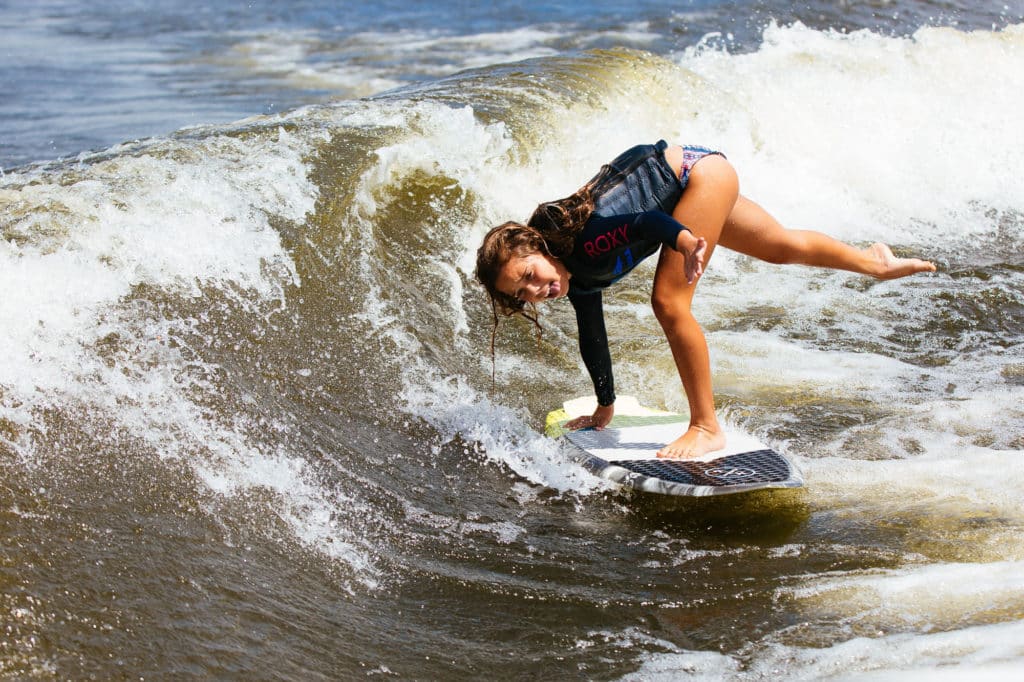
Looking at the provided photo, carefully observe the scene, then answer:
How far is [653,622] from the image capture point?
291 cm

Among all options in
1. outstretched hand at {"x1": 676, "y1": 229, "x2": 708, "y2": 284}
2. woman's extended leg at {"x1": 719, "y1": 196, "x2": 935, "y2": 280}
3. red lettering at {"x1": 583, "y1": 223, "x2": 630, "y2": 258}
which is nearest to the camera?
outstretched hand at {"x1": 676, "y1": 229, "x2": 708, "y2": 284}

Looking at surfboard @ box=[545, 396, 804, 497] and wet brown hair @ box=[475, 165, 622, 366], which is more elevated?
wet brown hair @ box=[475, 165, 622, 366]

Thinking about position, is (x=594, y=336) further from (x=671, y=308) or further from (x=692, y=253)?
(x=692, y=253)

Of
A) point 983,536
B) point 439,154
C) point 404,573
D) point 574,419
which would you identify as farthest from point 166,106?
point 983,536

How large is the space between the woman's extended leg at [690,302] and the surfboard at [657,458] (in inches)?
3.7

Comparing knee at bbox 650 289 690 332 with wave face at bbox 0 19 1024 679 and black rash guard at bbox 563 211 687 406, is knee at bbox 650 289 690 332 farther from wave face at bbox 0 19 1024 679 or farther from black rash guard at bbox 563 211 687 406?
wave face at bbox 0 19 1024 679

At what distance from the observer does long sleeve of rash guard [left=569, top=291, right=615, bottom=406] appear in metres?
3.93

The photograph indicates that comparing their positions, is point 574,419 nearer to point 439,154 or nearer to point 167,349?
point 167,349

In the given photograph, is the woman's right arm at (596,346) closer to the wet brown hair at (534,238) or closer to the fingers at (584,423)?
the fingers at (584,423)

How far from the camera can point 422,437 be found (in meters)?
4.12

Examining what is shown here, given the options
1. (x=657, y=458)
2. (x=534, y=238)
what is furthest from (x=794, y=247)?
(x=534, y=238)

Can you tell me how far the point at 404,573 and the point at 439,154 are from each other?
13.2 feet

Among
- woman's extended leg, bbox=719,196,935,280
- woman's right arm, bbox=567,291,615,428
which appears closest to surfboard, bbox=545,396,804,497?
woman's right arm, bbox=567,291,615,428

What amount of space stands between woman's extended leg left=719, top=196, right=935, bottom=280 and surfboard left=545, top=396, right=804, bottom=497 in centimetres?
77
